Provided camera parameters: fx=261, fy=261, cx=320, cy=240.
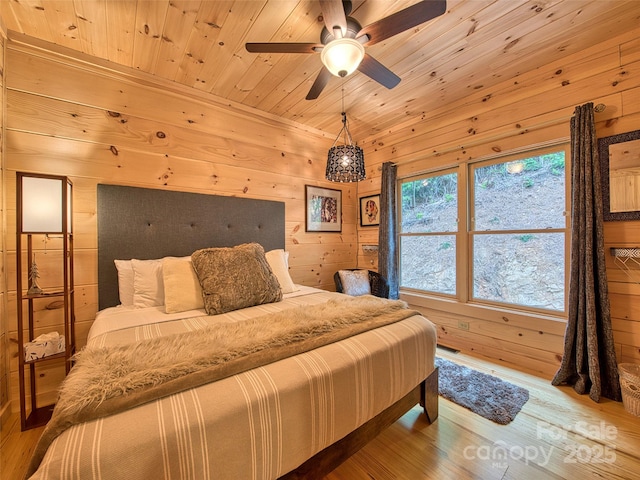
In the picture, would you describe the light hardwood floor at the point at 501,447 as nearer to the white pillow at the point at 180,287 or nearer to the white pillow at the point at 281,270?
the white pillow at the point at 180,287

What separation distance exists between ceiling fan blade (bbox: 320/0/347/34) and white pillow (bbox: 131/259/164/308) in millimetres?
1968

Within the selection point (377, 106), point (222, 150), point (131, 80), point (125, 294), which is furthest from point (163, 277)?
point (377, 106)

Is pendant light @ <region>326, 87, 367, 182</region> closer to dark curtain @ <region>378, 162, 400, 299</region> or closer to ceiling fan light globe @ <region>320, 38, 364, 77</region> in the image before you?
dark curtain @ <region>378, 162, 400, 299</region>

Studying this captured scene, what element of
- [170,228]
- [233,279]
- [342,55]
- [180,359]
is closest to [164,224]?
[170,228]

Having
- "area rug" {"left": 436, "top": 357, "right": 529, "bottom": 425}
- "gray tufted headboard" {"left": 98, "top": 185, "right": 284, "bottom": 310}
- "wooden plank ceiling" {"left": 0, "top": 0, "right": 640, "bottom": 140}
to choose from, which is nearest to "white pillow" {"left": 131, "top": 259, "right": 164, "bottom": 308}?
"gray tufted headboard" {"left": 98, "top": 185, "right": 284, "bottom": 310}

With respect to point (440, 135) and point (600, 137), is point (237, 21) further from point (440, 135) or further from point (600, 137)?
point (600, 137)

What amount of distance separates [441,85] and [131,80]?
108 inches

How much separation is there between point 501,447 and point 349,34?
262 centimetres

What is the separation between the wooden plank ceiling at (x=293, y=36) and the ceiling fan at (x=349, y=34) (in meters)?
0.24

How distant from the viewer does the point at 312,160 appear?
337 centimetres

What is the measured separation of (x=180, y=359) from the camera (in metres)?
0.97

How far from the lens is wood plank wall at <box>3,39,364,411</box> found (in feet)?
5.94

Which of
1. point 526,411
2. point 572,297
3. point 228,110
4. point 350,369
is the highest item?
point 228,110

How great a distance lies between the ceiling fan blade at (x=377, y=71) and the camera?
1696mm
